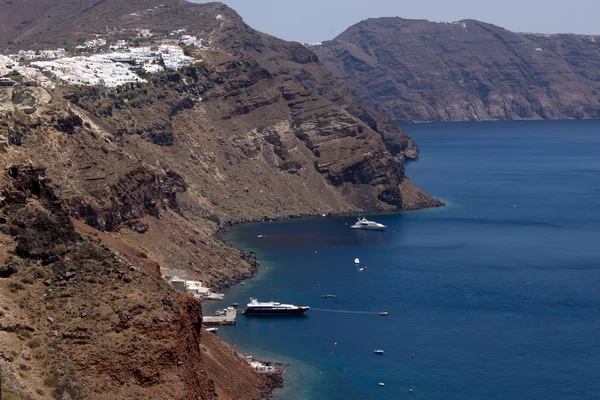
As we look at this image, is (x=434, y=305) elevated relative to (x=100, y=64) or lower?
lower

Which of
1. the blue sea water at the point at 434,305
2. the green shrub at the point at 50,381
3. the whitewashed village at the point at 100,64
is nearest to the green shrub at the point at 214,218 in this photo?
the blue sea water at the point at 434,305

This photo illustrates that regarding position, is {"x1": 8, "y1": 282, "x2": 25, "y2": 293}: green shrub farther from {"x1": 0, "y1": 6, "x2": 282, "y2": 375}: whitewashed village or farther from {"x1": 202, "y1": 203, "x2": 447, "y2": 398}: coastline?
{"x1": 0, "y1": 6, "x2": 282, "y2": 375}: whitewashed village

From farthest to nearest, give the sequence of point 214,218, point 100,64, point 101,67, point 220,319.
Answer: point 100,64
point 101,67
point 214,218
point 220,319

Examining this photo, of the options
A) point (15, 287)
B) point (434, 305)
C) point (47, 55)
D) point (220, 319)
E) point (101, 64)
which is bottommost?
point (434, 305)

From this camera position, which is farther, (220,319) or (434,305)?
(434,305)

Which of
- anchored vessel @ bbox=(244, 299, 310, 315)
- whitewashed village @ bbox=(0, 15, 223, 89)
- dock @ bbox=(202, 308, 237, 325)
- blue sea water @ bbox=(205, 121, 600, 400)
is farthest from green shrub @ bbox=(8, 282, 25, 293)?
whitewashed village @ bbox=(0, 15, 223, 89)

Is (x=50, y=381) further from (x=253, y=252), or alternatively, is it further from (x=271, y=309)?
(x=253, y=252)

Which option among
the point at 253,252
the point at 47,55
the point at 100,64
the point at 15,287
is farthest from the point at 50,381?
the point at 47,55
